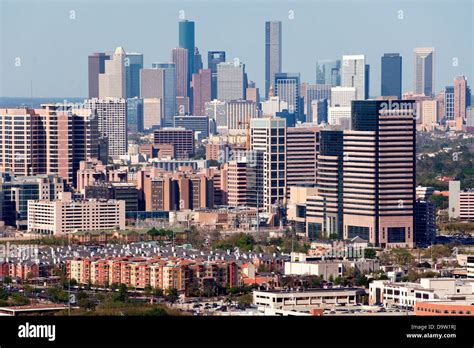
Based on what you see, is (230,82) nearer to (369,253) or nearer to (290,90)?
(290,90)

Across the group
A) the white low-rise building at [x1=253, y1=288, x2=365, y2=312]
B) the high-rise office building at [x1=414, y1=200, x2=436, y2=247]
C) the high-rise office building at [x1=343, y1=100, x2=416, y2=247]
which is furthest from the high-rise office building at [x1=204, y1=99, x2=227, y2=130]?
the white low-rise building at [x1=253, y1=288, x2=365, y2=312]

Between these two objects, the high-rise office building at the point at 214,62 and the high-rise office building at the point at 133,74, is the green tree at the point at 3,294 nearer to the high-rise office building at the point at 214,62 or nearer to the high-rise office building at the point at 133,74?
the high-rise office building at the point at 214,62

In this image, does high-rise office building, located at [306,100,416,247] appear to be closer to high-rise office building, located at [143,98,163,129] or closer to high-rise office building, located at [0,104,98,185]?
high-rise office building, located at [0,104,98,185]

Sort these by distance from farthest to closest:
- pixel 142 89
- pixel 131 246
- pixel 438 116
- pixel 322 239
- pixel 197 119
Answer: pixel 197 119, pixel 142 89, pixel 438 116, pixel 322 239, pixel 131 246

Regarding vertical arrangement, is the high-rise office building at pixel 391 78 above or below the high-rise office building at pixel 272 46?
below

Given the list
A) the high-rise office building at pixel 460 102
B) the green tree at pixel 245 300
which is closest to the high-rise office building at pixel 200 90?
the high-rise office building at pixel 460 102

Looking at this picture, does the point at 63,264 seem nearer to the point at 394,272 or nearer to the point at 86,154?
the point at 394,272
